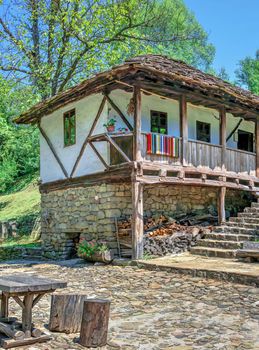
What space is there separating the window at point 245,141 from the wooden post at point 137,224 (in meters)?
6.24

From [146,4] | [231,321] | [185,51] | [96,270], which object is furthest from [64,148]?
[185,51]

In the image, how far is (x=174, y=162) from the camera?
39.5 feet

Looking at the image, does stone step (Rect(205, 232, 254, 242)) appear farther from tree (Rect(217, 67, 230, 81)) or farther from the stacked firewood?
tree (Rect(217, 67, 230, 81))

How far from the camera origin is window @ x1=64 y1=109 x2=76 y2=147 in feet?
45.6

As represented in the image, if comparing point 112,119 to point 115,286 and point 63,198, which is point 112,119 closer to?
point 63,198

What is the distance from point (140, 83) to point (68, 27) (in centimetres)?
970

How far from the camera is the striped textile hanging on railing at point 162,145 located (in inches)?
452

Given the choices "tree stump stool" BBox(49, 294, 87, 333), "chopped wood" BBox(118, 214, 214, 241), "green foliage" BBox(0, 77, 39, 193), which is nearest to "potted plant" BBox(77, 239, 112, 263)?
"chopped wood" BBox(118, 214, 214, 241)

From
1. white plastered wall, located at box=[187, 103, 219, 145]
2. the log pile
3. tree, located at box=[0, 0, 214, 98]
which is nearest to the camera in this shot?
the log pile

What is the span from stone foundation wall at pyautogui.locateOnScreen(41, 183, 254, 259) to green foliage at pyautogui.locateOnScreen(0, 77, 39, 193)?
6.48 m

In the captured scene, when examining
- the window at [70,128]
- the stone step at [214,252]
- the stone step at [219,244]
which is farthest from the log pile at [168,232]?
the window at [70,128]

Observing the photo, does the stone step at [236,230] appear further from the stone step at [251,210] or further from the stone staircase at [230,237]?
the stone step at [251,210]

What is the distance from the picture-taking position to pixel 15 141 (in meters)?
24.6

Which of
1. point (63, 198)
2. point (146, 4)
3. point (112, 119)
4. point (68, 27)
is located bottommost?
point (63, 198)
